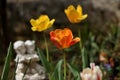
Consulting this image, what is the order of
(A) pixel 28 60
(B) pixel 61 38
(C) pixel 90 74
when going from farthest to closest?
(A) pixel 28 60 → (B) pixel 61 38 → (C) pixel 90 74

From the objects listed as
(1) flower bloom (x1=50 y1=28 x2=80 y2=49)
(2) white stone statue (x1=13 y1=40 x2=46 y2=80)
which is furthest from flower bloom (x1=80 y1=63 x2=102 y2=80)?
(2) white stone statue (x1=13 y1=40 x2=46 y2=80)

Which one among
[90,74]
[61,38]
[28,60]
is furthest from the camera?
[28,60]

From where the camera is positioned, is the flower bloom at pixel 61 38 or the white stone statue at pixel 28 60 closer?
the flower bloom at pixel 61 38

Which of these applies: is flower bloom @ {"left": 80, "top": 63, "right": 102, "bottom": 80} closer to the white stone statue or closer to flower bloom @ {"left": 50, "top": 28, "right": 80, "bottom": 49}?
flower bloom @ {"left": 50, "top": 28, "right": 80, "bottom": 49}

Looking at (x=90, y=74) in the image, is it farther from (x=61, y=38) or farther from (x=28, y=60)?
(x=28, y=60)

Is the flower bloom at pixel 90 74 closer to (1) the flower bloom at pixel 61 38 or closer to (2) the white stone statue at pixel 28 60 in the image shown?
(1) the flower bloom at pixel 61 38

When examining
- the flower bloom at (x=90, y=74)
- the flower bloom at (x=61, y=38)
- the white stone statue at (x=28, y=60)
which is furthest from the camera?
the white stone statue at (x=28, y=60)

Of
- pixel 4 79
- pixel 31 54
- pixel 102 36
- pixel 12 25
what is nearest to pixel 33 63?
pixel 31 54

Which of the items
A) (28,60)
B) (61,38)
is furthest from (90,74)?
(28,60)

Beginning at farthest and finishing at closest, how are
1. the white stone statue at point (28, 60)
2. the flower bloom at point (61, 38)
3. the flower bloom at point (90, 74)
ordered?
the white stone statue at point (28, 60), the flower bloom at point (61, 38), the flower bloom at point (90, 74)

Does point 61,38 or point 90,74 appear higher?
point 61,38

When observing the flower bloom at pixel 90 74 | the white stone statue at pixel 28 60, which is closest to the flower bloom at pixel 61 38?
the flower bloom at pixel 90 74

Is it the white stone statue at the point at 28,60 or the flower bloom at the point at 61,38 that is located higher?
the flower bloom at the point at 61,38
